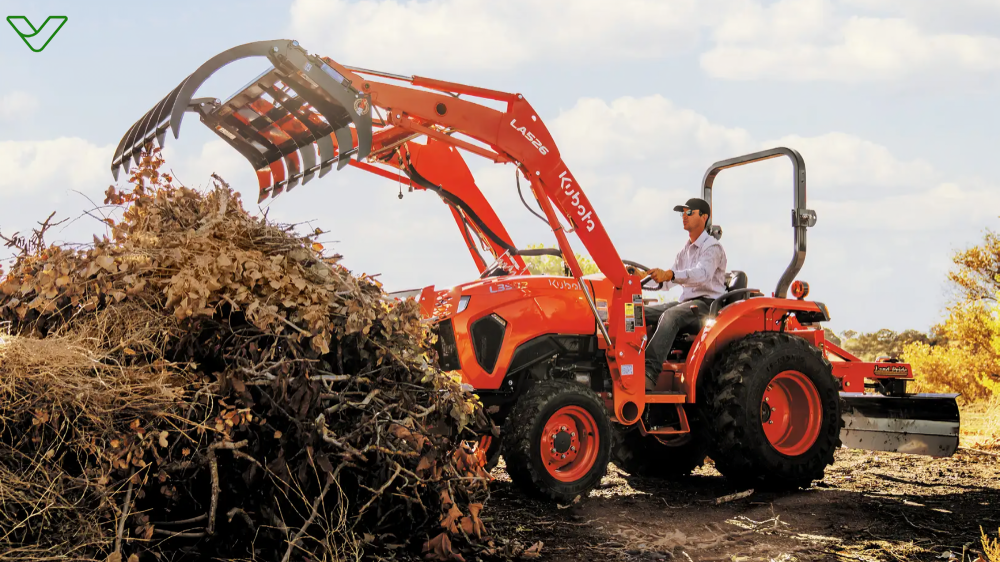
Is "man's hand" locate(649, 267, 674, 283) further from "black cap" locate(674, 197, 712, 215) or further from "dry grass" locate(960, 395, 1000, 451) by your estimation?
"dry grass" locate(960, 395, 1000, 451)

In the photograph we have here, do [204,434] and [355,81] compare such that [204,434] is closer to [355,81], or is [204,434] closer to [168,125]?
[168,125]

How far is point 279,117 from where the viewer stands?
7125 millimetres

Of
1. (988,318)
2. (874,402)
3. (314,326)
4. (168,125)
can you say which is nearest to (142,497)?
(314,326)

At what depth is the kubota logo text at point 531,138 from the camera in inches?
295

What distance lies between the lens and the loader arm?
6605 mm

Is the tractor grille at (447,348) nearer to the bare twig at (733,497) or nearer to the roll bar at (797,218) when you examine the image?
the bare twig at (733,497)

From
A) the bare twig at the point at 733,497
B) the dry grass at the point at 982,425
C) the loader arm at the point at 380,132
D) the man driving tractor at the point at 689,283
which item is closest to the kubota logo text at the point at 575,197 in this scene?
the loader arm at the point at 380,132

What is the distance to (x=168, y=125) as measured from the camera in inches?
251

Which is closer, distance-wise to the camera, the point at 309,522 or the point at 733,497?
the point at 309,522

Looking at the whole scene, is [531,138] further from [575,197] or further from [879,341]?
[879,341]

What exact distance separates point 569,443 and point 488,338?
3.35 ft

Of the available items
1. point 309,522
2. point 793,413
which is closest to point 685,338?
point 793,413

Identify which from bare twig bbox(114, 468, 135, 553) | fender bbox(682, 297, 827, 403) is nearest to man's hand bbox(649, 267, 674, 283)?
fender bbox(682, 297, 827, 403)

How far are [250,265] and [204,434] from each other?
3.03ft
